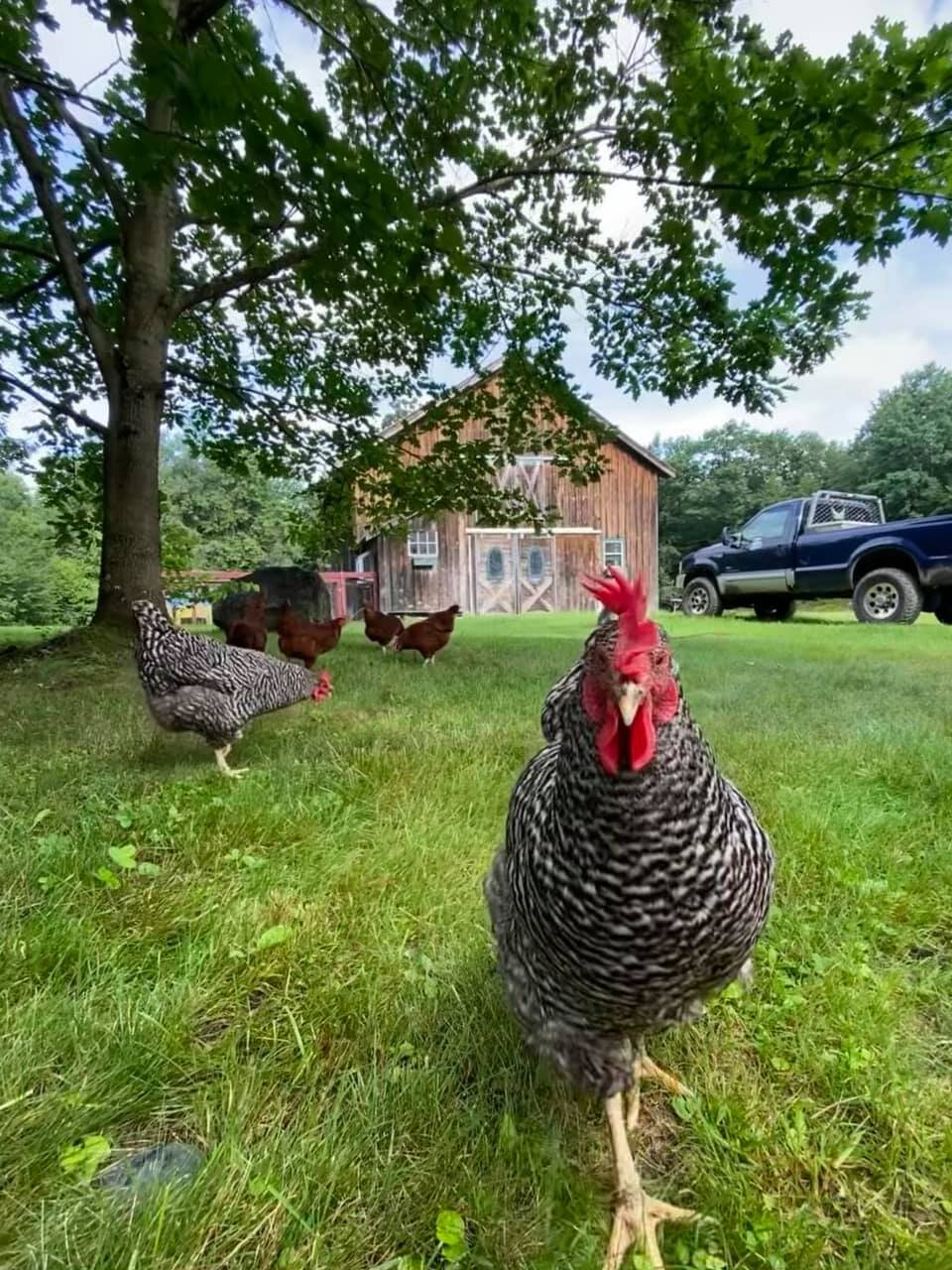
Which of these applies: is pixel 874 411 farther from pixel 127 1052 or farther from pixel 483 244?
pixel 127 1052

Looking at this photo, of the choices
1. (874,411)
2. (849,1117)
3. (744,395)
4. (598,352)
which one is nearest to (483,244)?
(598,352)

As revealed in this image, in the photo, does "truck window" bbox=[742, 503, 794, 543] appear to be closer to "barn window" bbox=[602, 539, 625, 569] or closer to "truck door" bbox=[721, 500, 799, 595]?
"truck door" bbox=[721, 500, 799, 595]

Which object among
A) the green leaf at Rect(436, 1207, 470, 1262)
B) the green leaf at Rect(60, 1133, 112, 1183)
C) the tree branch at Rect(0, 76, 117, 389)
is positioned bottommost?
the green leaf at Rect(436, 1207, 470, 1262)

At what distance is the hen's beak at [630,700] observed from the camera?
1.10 metres

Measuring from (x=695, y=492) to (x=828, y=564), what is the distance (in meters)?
32.6

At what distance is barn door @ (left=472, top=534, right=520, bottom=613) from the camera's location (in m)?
21.3

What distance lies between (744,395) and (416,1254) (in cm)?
716

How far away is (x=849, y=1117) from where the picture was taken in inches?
57.1

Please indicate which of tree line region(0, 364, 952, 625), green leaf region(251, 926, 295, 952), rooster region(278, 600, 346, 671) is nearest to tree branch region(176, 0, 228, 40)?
rooster region(278, 600, 346, 671)

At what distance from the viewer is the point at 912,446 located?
34.7 meters

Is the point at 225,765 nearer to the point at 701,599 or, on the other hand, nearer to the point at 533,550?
the point at 701,599

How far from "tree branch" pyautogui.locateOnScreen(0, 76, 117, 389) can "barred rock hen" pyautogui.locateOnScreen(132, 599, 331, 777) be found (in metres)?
3.58

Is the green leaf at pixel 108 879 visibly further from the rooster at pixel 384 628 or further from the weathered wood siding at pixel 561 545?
the weathered wood siding at pixel 561 545

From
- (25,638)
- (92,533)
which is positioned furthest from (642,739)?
(25,638)
